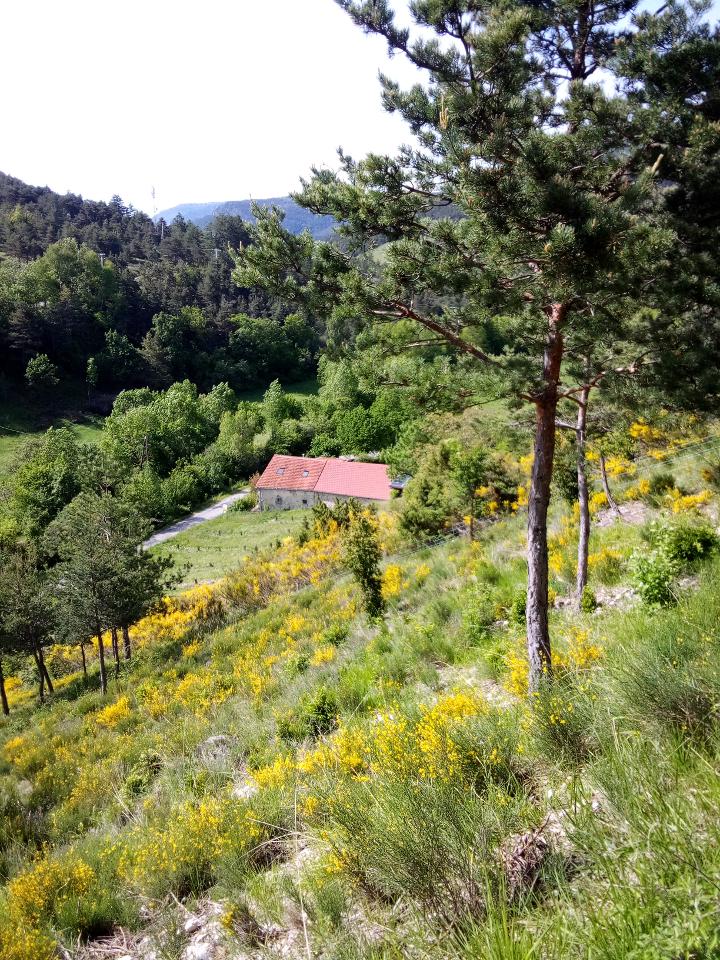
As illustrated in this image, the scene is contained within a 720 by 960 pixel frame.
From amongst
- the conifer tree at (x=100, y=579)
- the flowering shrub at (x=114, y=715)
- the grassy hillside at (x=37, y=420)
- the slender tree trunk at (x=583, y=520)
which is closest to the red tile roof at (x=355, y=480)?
the conifer tree at (x=100, y=579)

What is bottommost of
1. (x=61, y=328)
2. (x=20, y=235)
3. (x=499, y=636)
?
(x=499, y=636)

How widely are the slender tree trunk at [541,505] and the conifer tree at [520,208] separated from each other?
0.02 m

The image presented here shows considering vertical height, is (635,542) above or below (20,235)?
below

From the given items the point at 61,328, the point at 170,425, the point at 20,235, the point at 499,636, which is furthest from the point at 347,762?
the point at 20,235

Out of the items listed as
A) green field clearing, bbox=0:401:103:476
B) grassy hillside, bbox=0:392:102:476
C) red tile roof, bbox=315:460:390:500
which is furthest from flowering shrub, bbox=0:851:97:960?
grassy hillside, bbox=0:392:102:476

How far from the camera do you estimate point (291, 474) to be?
44.0 meters

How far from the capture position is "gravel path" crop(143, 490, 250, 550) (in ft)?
128

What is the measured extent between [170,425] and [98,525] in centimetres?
3894

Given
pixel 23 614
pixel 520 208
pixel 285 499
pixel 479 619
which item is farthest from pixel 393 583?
pixel 285 499

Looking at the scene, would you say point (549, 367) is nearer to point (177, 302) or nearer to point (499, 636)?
point (499, 636)

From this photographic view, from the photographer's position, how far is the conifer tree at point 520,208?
382cm

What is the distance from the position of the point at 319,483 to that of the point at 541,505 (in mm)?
38340

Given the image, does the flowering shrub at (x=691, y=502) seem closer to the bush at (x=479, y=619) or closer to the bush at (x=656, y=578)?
the bush at (x=656, y=578)

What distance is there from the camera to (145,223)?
108m
